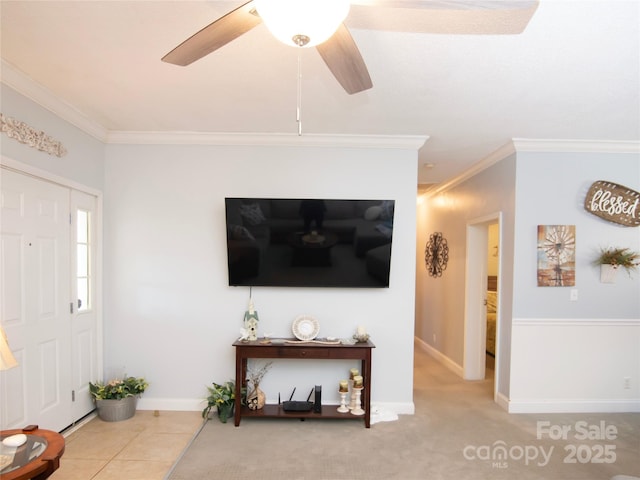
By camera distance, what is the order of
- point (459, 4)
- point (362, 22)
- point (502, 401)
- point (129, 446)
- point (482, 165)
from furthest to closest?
point (482, 165) < point (502, 401) < point (129, 446) < point (362, 22) < point (459, 4)

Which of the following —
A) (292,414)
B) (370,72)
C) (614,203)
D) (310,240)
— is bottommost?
(292,414)

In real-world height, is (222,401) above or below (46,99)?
below

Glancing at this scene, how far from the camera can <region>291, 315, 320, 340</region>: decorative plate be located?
3.30 meters

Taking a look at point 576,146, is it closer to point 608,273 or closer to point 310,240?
point 608,273

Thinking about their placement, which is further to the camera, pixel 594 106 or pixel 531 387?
pixel 531 387

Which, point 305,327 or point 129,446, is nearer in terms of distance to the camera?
point 129,446

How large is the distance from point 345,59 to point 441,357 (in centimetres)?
480

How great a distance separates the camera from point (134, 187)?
350 cm

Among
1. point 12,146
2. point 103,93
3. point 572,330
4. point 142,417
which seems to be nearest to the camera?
point 12,146

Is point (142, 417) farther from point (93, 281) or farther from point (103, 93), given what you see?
point (103, 93)

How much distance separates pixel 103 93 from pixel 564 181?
405cm

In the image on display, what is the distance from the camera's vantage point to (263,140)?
3.46 m

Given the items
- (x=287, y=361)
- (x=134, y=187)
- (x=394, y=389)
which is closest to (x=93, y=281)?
(x=134, y=187)
